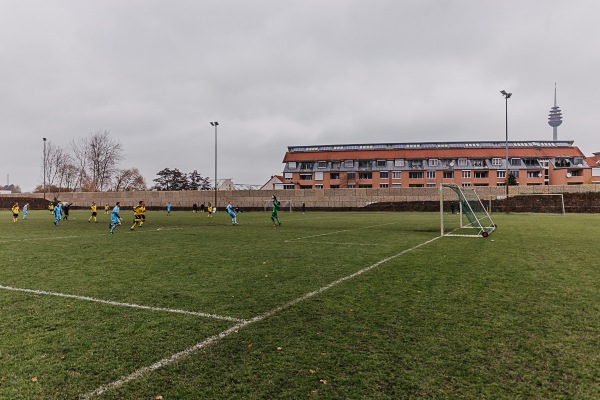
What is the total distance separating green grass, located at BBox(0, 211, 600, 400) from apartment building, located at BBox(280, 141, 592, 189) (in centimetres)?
7630

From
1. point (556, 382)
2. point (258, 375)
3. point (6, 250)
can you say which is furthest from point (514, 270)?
point (6, 250)

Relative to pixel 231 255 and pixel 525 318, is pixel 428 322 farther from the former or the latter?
pixel 231 255

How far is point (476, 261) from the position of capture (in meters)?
9.83

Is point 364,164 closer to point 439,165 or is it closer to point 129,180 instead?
point 439,165

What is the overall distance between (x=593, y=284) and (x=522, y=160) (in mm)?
86946

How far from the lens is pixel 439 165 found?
82.0 metres

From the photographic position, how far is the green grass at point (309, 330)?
342 centimetres

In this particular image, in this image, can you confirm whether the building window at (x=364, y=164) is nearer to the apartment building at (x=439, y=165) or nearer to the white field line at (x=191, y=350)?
the apartment building at (x=439, y=165)

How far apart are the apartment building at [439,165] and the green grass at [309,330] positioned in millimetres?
76301

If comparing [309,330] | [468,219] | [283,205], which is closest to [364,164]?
[283,205]

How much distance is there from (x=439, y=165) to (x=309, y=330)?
83550mm

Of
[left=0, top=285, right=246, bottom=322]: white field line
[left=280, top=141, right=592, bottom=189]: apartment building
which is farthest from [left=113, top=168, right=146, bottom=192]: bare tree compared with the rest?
[left=0, top=285, right=246, bottom=322]: white field line

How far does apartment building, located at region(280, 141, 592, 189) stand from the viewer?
267ft

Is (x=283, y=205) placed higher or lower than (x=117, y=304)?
higher
